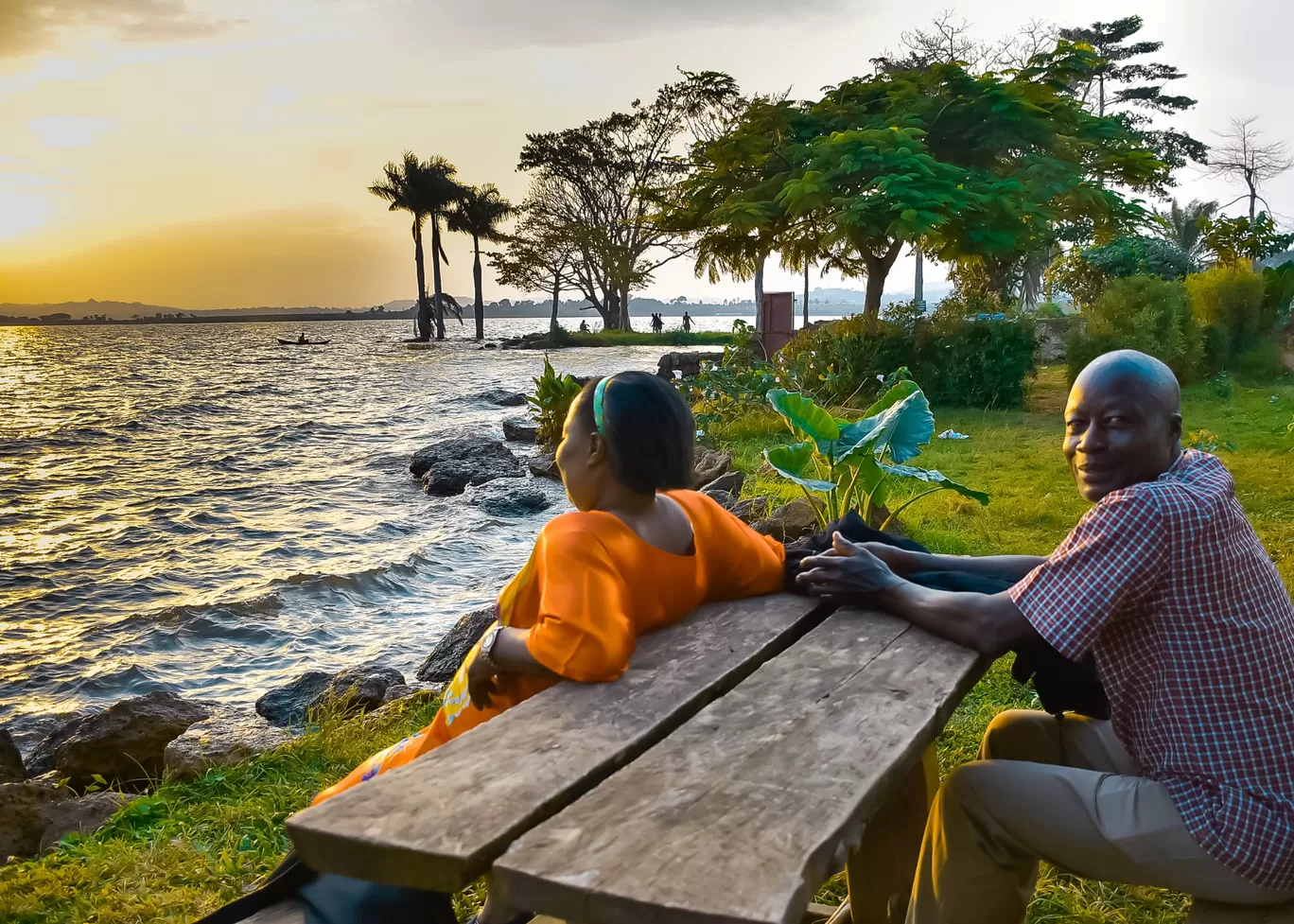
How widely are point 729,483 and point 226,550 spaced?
20.0 ft

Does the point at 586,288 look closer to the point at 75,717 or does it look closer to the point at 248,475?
the point at 248,475

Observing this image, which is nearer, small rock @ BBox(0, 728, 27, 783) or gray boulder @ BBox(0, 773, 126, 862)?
gray boulder @ BBox(0, 773, 126, 862)

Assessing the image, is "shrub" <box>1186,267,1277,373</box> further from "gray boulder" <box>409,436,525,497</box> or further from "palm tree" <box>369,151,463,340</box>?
"palm tree" <box>369,151,463,340</box>

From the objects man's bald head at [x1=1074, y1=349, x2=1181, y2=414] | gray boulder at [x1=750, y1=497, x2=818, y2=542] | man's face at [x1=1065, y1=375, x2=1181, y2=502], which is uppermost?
man's bald head at [x1=1074, y1=349, x2=1181, y2=414]

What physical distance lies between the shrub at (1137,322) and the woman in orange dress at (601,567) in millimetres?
14116

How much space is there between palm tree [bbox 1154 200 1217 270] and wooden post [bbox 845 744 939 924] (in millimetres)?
29334

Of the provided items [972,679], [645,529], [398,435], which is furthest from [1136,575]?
[398,435]

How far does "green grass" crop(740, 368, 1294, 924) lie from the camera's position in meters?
3.07

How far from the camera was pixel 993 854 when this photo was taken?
2.05 meters

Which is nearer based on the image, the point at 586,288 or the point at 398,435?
the point at 398,435

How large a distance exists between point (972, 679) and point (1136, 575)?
437 mm

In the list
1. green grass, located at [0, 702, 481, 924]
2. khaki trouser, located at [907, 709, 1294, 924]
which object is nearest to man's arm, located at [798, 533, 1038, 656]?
khaki trouser, located at [907, 709, 1294, 924]

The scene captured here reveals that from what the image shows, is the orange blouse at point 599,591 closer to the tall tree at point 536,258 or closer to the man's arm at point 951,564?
the man's arm at point 951,564

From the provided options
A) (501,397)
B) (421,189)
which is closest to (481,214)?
(421,189)
